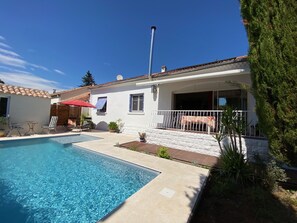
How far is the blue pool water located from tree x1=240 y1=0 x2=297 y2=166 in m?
5.41

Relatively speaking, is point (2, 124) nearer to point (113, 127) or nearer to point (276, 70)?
point (113, 127)

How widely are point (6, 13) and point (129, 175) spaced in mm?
16228

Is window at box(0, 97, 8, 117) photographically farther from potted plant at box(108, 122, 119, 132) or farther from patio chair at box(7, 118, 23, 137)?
potted plant at box(108, 122, 119, 132)

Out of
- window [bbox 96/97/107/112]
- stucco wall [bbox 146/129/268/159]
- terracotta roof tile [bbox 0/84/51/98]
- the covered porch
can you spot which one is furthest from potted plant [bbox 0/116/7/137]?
the covered porch

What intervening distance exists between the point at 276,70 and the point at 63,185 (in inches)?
369

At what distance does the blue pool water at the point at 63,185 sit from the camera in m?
4.33

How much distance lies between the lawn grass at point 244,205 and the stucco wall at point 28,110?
19.8m

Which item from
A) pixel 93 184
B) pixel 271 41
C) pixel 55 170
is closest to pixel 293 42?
pixel 271 41

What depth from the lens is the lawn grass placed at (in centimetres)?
419

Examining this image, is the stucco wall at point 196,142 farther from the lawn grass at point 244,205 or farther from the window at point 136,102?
the window at point 136,102

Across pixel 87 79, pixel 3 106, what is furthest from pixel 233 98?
pixel 87 79

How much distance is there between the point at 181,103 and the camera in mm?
16422

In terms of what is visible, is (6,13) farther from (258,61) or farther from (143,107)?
(258,61)

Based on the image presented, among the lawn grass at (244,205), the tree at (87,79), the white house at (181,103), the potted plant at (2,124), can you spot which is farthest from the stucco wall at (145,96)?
the tree at (87,79)
